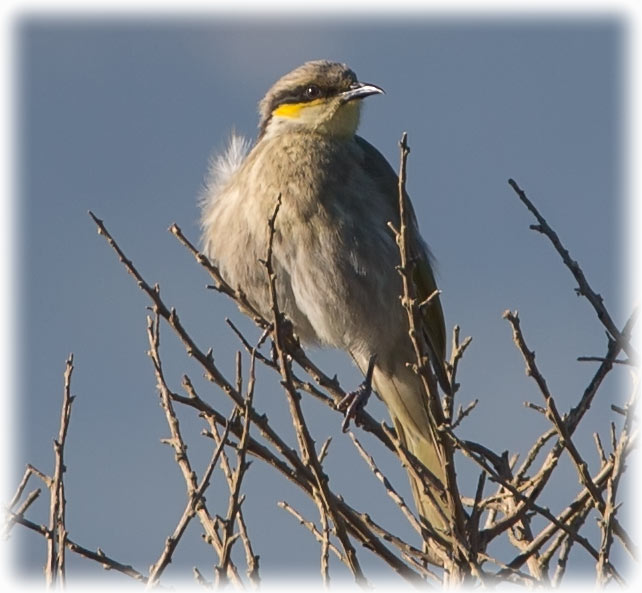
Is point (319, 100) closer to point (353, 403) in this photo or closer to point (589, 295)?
point (353, 403)

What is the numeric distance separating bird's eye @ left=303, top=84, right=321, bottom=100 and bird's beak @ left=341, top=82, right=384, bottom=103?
0.53 feet

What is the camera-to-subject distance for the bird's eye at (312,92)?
18.3 ft

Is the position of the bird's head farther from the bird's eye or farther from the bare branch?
the bare branch

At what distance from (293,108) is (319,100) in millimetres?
168

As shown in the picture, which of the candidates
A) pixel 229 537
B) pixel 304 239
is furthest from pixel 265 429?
pixel 304 239

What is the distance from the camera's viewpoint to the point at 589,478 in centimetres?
305

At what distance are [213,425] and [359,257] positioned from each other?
170 cm

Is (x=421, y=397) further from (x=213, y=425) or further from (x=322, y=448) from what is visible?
(x=213, y=425)

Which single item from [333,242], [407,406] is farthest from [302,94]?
[407,406]

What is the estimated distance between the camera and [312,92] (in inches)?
221

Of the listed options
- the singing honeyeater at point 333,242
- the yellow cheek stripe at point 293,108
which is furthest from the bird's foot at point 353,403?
the yellow cheek stripe at point 293,108

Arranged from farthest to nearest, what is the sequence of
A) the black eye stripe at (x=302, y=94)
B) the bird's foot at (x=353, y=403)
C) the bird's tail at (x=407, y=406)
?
1. the black eye stripe at (x=302, y=94)
2. the bird's tail at (x=407, y=406)
3. the bird's foot at (x=353, y=403)

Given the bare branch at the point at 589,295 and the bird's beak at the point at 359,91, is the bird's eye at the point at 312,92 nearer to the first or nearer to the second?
the bird's beak at the point at 359,91

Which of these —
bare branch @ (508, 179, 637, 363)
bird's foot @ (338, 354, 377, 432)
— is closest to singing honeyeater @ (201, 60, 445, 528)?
bird's foot @ (338, 354, 377, 432)
